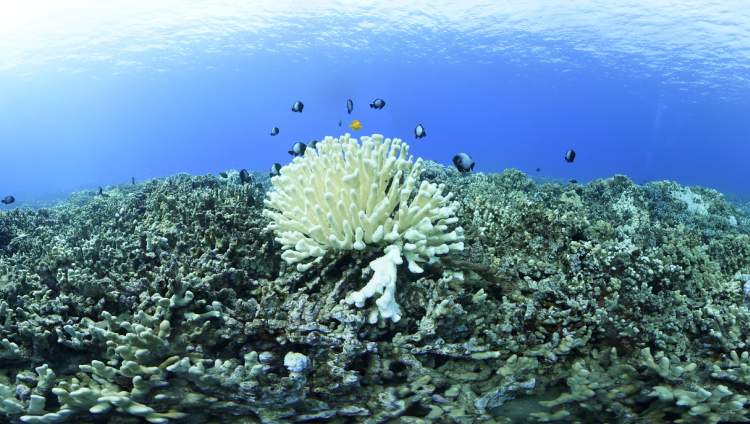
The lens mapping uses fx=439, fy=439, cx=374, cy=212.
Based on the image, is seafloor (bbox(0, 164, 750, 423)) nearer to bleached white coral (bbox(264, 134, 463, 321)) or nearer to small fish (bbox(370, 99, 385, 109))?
bleached white coral (bbox(264, 134, 463, 321))

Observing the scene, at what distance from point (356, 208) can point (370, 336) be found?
952 millimetres

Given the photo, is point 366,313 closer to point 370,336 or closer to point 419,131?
point 370,336

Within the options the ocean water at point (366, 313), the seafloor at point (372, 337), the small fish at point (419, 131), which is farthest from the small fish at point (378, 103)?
the seafloor at point (372, 337)

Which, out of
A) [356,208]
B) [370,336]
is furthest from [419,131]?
[370,336]

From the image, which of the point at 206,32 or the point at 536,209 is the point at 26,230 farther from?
the point at 206,32

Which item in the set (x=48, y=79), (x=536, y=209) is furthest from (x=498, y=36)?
(x=48, y=79)

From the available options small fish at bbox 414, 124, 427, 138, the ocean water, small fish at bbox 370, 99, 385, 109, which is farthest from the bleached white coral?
small fish at bbox 370, 99, 385, 109

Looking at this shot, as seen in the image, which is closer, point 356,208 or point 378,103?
point 356,208

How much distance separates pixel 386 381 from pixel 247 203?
2.96 meters

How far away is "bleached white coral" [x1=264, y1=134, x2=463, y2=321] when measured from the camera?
3404 millimetres

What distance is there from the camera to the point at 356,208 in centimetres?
335

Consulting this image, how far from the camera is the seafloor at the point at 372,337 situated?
9.38 feet

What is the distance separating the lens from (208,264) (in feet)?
12.3

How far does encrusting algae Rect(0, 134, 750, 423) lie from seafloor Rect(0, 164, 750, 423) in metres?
0.01
